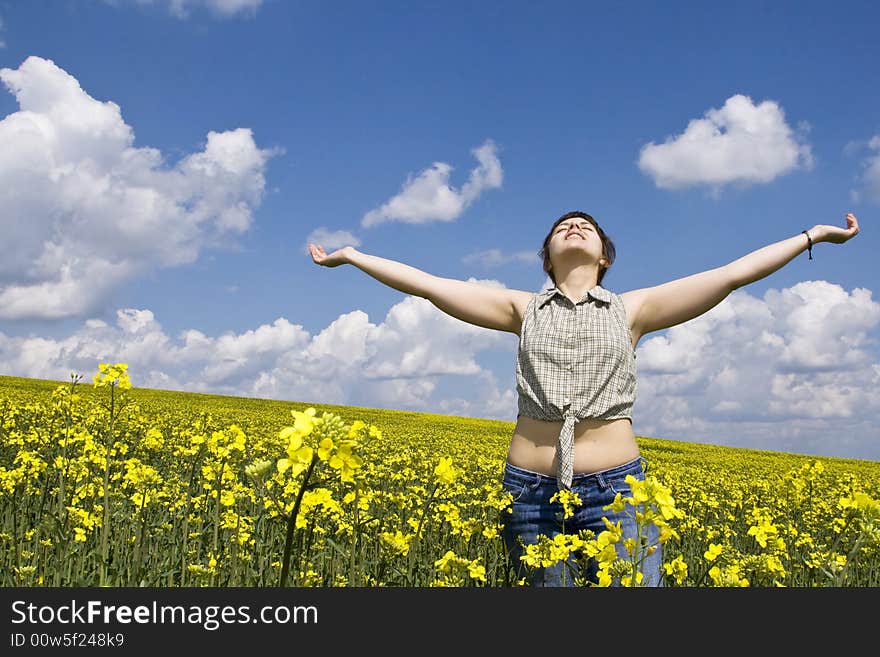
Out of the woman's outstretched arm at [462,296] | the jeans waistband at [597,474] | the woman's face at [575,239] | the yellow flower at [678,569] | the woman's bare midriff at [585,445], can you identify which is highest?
the woman's face at [575,239]

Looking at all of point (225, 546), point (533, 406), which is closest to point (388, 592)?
point (533, 406)

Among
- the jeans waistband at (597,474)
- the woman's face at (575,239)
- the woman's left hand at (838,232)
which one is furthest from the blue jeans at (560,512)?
the woman's left hand at (838,232)

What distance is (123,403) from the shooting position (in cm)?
453

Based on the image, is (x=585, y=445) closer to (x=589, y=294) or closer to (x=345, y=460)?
(x=589, y=294)

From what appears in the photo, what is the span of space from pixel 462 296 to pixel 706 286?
1.35 meters

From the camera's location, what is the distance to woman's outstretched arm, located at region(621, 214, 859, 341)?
397 centimetres

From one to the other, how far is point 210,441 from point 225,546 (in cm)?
136

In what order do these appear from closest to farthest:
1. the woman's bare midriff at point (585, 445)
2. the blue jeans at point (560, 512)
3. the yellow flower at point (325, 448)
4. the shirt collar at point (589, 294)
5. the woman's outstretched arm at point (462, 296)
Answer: the yellow flower at point (325, 448)
the blue jeans at point (560, 512)
the woman's bare midriff at point (585, 445)
the shirt collar at point (589, 294)
the woman's outstretched arm at point (462, 296)

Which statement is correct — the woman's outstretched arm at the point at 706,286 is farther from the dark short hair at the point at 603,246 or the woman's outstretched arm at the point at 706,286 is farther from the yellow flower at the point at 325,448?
the yellow flower at the point at 325,448

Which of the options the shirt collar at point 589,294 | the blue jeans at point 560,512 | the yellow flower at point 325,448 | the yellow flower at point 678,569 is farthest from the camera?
the shirt collar at point 589,294

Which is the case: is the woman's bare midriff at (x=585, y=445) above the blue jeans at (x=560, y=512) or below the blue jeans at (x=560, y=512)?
above

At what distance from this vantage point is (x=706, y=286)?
397 cm

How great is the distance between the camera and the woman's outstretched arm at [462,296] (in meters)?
4.21

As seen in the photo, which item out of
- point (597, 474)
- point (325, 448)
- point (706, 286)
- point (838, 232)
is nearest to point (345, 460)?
point (325, 448)
